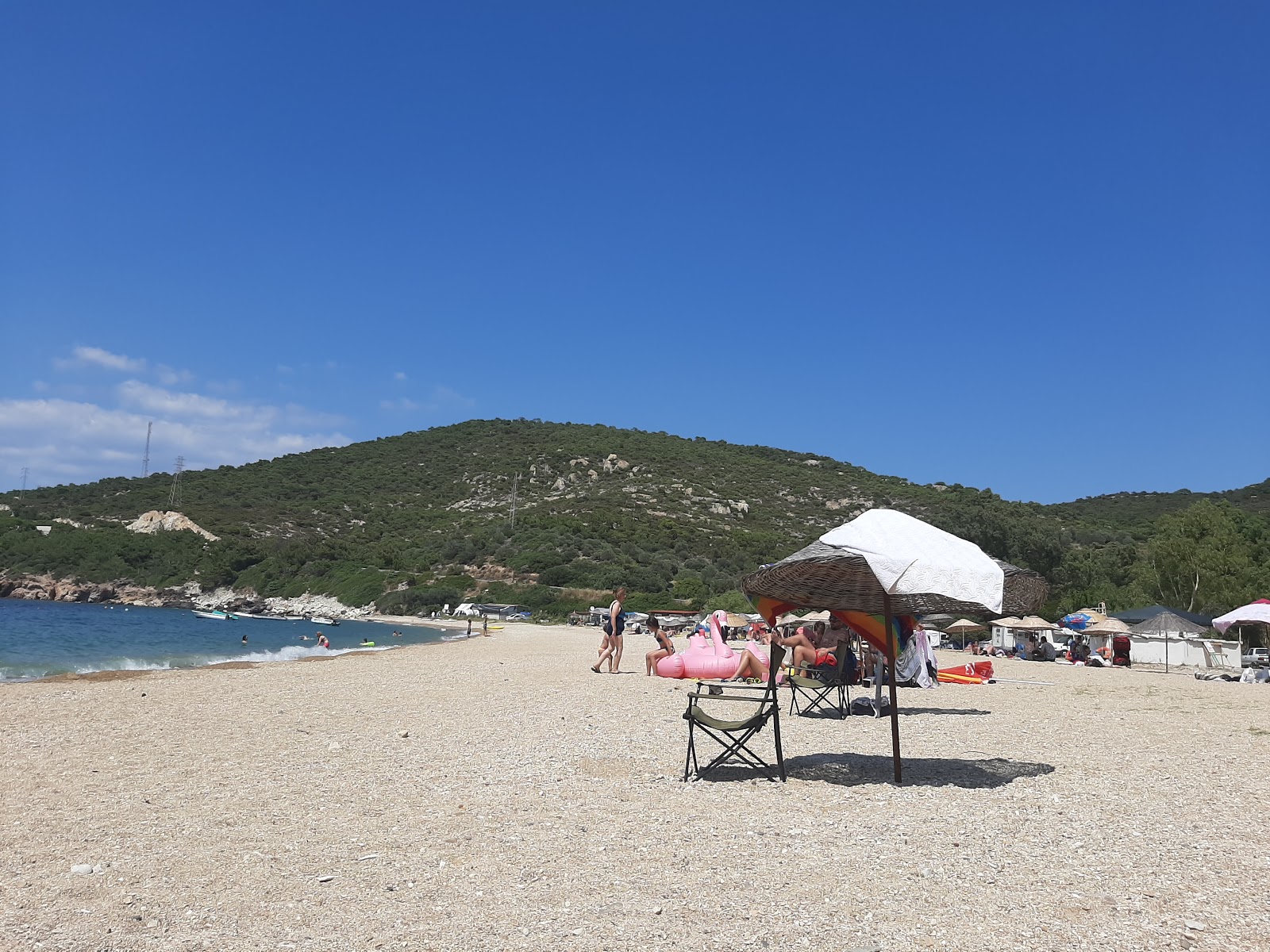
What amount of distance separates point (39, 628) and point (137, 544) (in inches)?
1457

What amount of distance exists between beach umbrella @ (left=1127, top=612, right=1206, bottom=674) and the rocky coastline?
5013cm

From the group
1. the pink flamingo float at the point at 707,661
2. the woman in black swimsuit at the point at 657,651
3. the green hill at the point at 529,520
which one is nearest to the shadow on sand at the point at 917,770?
the pink flamingo float at the point at 707,661

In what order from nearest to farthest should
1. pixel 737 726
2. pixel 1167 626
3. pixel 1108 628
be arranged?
pixel 737 726, pixel 1108 628, pixel 1167 626

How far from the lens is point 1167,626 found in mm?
27203

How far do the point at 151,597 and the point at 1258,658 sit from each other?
226 ft

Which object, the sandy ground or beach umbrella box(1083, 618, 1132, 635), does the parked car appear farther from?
the sandy ground

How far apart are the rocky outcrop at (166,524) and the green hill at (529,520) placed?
1231 millimetres

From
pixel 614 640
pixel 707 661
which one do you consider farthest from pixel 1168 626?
pixel 614 640

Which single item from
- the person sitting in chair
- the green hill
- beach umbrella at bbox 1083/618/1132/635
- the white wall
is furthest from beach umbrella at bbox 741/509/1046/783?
the green hill

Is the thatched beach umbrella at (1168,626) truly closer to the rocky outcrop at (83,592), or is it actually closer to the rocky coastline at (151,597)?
the rocky coastline at (151,597)

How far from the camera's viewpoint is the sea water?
80.0 ft

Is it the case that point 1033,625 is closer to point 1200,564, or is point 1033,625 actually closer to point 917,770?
point 1200,564

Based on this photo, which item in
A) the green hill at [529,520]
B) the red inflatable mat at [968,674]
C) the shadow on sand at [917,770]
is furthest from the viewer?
the green hill at [529,520]

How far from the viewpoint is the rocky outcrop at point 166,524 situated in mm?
77188
